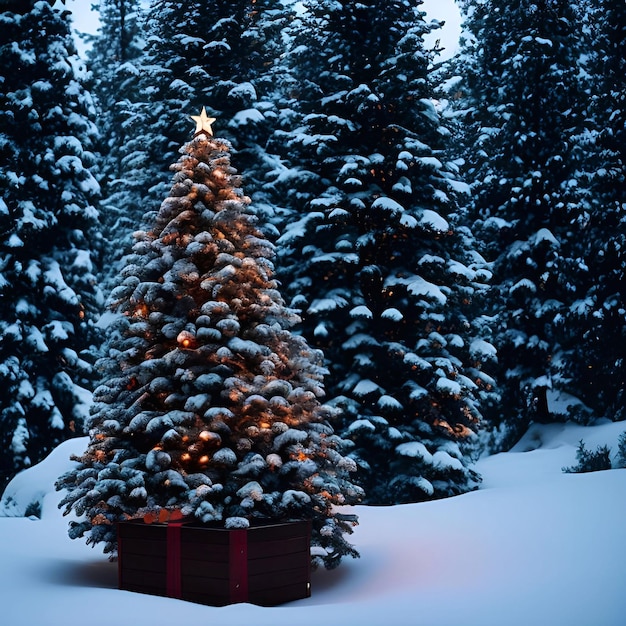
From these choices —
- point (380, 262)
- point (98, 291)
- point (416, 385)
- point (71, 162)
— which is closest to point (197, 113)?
point (71, 162)

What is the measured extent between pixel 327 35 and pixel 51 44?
7.68m

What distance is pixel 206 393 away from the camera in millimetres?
8797

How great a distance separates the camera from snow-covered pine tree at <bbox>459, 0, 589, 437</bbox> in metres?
23.7

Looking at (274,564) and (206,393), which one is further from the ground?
(206,393)

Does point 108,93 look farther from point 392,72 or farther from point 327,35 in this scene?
point 392,72

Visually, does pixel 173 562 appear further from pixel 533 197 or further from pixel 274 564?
pixel 533 197

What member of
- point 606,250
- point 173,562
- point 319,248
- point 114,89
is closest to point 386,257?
point 319,248

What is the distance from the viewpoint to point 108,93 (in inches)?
1258

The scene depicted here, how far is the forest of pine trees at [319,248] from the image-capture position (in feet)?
29.6

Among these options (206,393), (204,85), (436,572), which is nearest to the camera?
(206,393)

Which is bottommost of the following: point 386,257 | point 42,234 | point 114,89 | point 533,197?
point 386,257

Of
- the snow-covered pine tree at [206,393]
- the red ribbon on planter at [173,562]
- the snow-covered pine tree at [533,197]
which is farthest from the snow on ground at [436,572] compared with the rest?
the snow-covered pine tree at [533,197]

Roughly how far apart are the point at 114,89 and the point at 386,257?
1908cm

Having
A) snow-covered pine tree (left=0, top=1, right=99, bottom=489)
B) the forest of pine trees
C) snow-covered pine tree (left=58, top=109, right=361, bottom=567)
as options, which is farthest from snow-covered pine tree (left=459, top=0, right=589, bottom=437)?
snow-covered pine tree (left=58, top=109, right=361, bottom=567)
